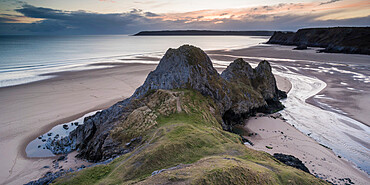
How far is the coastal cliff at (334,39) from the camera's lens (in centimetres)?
8656

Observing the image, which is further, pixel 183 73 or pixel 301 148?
pixel 183 73

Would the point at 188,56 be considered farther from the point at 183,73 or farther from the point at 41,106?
the point at 41,106

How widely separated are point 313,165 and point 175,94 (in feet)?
38.2

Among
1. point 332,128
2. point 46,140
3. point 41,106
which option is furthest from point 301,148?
point 41,106

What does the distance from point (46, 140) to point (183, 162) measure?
1503cm

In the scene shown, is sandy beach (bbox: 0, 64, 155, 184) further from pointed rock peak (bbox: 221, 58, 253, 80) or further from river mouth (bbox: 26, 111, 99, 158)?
pointed rock peak (bbox: 221, 58, 253, 80)

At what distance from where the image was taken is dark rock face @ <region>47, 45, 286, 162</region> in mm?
14344

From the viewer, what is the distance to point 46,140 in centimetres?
1744

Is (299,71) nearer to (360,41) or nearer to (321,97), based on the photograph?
(321,97)

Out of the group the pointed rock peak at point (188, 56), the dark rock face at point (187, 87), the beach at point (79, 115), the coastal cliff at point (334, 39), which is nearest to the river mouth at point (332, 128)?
the beach at point (79, 115)

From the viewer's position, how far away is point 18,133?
1852 cm

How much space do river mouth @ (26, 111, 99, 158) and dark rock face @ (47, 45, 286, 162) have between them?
0.68m

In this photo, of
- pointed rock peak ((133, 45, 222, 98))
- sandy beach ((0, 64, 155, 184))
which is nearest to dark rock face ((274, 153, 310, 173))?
pointed rock peak ((133, 45, 222, 98))

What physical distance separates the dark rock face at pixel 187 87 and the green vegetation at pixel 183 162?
167 cm
